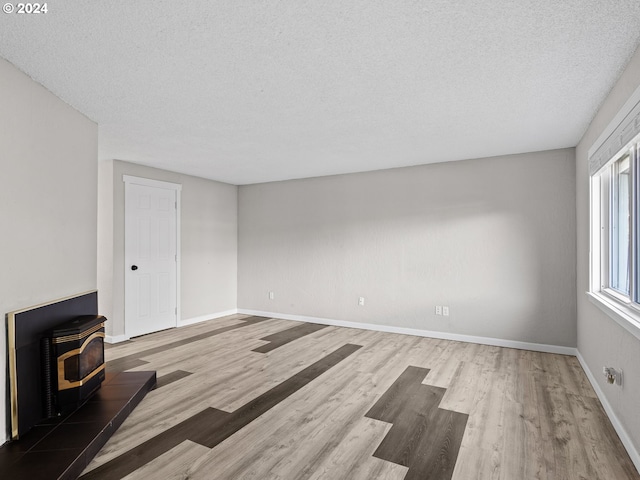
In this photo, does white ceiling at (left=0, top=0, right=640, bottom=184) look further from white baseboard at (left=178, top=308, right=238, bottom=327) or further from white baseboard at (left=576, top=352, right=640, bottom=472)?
white baseboard at (left=178, top=308, right=238, bottom=327)

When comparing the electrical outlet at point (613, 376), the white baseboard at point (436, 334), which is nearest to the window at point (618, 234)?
the electrical outlet at point (613, 376)

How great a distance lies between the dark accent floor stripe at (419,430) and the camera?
81.7 inches

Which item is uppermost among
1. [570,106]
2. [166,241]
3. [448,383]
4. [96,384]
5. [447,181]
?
[570,106]

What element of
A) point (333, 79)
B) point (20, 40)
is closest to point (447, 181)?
point (333, 79)

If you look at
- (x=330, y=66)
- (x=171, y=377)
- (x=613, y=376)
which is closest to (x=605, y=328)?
(x=613, y=376)

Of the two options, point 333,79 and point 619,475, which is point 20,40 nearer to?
point 333,79

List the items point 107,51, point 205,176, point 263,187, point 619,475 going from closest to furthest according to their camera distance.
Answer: point 619,475, point 107,51, point 205,176, point 263,187

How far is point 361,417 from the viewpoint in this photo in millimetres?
2641

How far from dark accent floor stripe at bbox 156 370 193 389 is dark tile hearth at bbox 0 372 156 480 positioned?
0.42 metres

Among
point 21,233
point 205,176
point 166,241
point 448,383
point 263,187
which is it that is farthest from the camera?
point 263,187

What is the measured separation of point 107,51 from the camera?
6.94ft

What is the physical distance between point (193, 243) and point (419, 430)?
4550 mm

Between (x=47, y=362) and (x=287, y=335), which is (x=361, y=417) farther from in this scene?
(x=287, y=335)

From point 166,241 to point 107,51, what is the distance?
12.0ft
